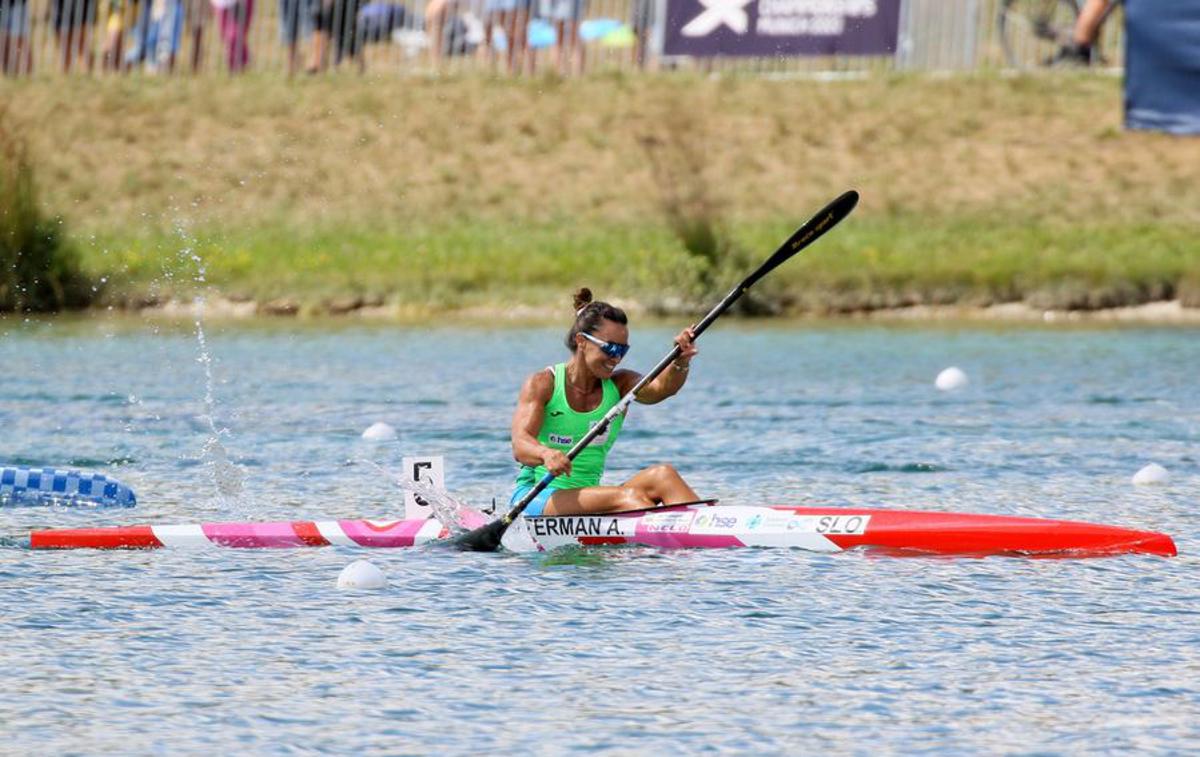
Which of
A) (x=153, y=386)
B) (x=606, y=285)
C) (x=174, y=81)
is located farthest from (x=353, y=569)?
(x=174, y=81)

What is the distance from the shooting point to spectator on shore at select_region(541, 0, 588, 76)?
32062 mm

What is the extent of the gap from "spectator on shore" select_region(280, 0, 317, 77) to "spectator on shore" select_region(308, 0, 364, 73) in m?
0.25

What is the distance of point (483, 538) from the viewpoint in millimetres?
11508

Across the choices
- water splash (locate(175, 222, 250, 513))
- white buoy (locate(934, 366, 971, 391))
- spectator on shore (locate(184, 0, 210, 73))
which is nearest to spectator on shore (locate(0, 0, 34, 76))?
spectator on shore (locate(184, 0, 210, 73))

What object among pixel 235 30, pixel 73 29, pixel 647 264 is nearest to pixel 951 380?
pixel 647 264

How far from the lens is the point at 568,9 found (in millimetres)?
32219

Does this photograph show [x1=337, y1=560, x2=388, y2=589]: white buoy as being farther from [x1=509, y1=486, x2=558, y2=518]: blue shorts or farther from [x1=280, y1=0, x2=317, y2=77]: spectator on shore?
[x1=280, y1=0, x2=317, y2=77]: spectator on shore

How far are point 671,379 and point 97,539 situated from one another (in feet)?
10.8

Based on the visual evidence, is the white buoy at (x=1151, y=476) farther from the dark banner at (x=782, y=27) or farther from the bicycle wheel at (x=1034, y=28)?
the bicycle wheel at (x=1034, y=28)

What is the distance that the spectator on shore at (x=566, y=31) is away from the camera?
32062 millimetres

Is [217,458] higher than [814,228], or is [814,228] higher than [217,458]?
[814,228]

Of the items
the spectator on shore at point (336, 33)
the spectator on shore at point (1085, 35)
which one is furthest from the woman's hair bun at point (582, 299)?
the spectator on shore at point (336, 33)

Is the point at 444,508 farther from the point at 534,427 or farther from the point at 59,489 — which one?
the point at 59,489

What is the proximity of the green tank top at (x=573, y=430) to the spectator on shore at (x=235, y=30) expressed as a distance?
22222 mm
